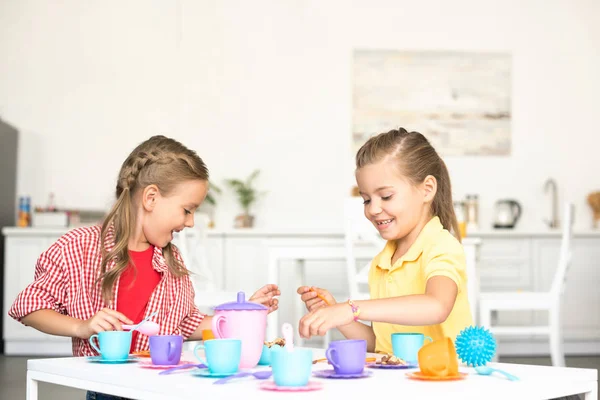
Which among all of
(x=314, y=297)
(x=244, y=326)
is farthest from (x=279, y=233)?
(x=244, y=326)

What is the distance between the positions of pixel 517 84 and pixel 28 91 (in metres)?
3.59

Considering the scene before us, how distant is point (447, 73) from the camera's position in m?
5.66

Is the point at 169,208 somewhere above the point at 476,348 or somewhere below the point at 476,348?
above

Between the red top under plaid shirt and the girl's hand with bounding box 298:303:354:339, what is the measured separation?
554mm

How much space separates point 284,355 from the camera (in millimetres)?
865

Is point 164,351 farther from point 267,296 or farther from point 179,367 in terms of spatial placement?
point 267,296

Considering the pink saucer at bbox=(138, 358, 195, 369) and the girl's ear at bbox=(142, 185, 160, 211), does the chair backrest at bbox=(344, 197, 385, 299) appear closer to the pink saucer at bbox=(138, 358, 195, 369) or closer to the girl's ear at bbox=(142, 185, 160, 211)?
the girl's ear at bbox=(142, 185, 160, 211)

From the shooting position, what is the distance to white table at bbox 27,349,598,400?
2.72ft

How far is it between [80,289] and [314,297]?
1.57 ft

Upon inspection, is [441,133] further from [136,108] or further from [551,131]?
[136,108]

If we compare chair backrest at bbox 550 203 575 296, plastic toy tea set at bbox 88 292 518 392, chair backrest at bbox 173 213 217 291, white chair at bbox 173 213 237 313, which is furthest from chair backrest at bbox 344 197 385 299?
plastic toy tea set at bbox 88 292 518 392

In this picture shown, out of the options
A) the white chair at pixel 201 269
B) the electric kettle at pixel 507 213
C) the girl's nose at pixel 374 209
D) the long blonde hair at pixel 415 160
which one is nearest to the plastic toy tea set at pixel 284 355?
the girl's nose at pixel 374 209

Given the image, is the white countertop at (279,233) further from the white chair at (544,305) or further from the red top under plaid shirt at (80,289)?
the red top under plaid shirt at (80,289)

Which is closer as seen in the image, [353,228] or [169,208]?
[169,208]
